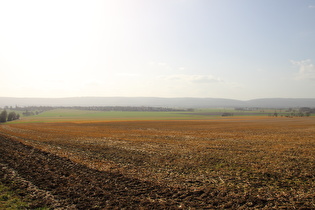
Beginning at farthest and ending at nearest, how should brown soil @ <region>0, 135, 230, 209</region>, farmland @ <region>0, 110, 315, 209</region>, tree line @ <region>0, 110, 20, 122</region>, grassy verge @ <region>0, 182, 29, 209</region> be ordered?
1. tree line @ <region>0, 110, 20, 122</region>
2. farmland @ <region>0, 110, 315, 209</region>
3. brown soil @ <region>0, 135, 230, 209</region>
4. grassy verge @ <region>0, 182, 29, 209</region>

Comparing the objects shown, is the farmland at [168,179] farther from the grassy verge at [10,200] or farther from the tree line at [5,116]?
the tree line at [5,116]

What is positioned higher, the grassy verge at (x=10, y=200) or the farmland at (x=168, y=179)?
the grassy verge at (x=10, y=200)

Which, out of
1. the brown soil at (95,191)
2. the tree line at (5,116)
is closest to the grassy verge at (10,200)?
the brown soil at (95,191)

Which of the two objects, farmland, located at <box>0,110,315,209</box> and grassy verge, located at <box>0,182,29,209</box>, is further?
farmland, located at <box>0,110,315,209</box>

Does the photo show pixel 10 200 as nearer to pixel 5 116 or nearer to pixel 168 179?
pixel 168 179

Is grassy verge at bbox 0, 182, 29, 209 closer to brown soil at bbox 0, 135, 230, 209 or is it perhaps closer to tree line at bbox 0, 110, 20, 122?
brown soil at bbox 0, 135, 230, 209

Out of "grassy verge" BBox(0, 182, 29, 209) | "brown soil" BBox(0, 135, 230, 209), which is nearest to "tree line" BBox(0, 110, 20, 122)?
"brown soil" BBox(0, 135, 230, 209)

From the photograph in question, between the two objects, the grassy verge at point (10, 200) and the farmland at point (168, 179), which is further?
the farmland at point (168, 179)

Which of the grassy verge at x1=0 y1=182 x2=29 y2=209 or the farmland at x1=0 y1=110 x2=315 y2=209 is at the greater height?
the grassy verge at x1=0 y1=182 x2=29 y2=209

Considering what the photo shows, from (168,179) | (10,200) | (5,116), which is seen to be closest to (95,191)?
(10,200)

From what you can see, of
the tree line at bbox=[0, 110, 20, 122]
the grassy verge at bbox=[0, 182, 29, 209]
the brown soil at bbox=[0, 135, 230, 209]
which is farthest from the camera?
the tree line at bbox=[0, 110, 20, 122]

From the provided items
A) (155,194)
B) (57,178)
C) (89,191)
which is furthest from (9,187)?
(155,194)

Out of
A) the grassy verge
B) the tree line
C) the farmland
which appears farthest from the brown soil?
the tree line

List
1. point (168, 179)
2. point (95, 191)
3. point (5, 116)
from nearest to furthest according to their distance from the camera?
point (95, 191) → point (168, 179) → point (5, 116)
